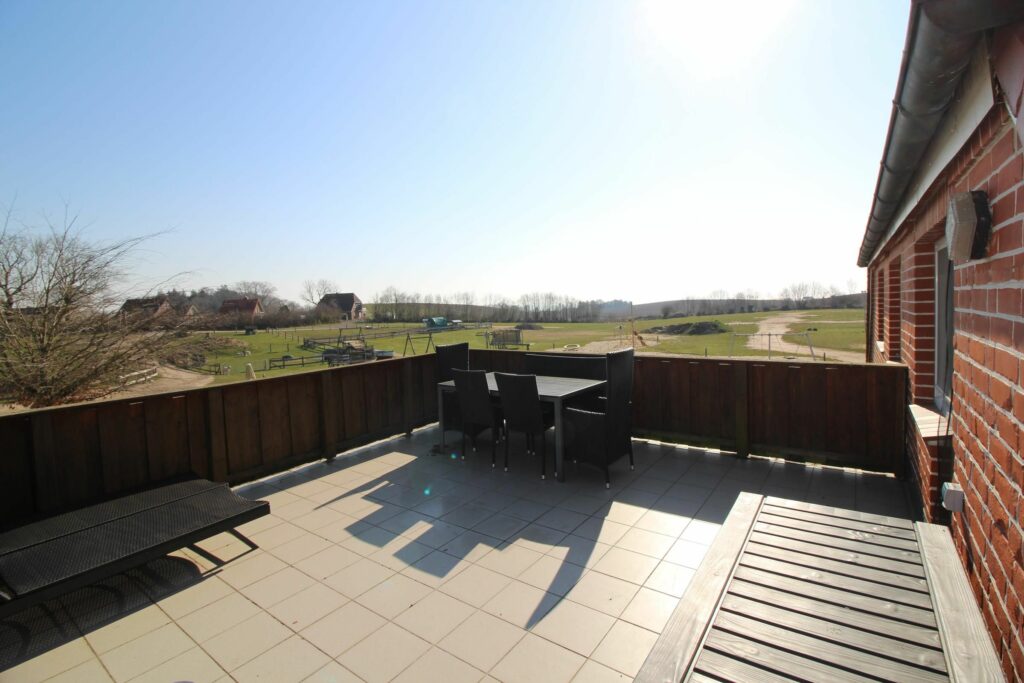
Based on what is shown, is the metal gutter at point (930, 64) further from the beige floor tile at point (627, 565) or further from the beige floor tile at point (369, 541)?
the beige floor tile at point (369, 541)

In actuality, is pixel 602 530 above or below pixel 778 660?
below

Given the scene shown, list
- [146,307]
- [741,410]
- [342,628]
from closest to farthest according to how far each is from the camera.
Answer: [342,628], [741,410], [146,307]

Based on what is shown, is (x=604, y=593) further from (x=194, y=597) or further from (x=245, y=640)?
(x=194, y=597)

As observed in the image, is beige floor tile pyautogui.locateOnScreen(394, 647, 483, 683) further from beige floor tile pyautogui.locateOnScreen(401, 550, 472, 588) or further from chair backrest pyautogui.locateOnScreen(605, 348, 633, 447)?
chair backrest pyautogui.locateOnScreen(605, 348, 633, 447)

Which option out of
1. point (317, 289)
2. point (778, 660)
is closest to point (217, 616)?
point (778, 660)

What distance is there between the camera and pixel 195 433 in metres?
4.09

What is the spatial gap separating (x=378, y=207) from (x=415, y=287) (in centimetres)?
4118

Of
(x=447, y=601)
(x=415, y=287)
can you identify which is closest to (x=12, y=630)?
(x=447, y=601)

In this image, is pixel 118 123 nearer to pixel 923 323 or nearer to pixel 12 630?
pixel 12 630

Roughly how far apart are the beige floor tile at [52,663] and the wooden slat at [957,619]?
3.36m

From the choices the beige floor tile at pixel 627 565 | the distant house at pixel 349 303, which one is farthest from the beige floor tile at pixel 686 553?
the distant house at pixel 349 303

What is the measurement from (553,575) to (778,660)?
5.49 ft

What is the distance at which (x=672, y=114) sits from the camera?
6.07 meters

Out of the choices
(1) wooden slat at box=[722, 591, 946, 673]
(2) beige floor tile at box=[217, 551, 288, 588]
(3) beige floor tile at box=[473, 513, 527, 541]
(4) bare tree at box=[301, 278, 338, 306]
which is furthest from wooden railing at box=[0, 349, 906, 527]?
(4) bare tree at box=[301, 278, 338, 306]
